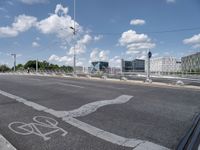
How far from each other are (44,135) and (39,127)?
60 centimetres

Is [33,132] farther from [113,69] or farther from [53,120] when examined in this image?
[113,69]

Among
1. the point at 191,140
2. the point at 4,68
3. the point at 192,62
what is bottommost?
the point at 191,140

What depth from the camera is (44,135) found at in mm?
4031

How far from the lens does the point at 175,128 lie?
4.66 metres

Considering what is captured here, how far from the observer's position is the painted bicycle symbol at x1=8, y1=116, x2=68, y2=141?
4.16 meters

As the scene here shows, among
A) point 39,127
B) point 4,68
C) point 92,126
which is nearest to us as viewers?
point 39,127

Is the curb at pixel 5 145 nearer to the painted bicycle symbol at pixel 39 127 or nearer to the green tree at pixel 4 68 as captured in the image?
the painted bicycle symbol at pixel 39 127

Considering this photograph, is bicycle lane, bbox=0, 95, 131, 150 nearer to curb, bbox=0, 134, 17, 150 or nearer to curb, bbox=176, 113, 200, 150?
curb, bbox=0, 134, 17, 150

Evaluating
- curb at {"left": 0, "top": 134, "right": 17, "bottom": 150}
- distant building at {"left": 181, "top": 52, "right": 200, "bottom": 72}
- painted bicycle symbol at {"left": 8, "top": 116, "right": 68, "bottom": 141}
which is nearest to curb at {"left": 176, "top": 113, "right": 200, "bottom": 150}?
painted bicycle symbol at {"left": 8, "top": 116, "right": 68, "bottom": 141}

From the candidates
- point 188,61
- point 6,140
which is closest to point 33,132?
point 6,140

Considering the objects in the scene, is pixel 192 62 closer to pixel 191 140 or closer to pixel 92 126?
pixel 191 140

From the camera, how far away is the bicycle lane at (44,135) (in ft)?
11.6

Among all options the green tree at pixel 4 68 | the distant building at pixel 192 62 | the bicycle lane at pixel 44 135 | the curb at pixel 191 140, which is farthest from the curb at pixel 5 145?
the green tree at pixel 4 68

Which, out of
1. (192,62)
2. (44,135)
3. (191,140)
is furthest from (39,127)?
(192,62)
